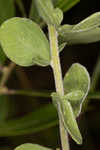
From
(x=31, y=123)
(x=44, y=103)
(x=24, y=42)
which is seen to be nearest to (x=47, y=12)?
(x=24, y=42)

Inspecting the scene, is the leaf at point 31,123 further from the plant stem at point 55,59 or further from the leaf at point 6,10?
the plant stem at point 55,59

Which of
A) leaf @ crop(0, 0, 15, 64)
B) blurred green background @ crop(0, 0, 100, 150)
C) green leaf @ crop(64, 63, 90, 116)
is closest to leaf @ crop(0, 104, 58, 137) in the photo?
blurred green background @ crop(0, 0, 100, 150)

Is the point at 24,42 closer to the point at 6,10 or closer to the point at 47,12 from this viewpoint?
the point at 47,12

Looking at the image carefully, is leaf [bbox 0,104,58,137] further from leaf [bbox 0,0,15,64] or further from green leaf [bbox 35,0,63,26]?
green leaf [bbox 35,0,63,26]

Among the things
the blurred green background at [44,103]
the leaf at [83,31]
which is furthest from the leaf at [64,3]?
the blurred green background at [44,103]

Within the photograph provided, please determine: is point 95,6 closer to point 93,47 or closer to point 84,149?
point 93,47

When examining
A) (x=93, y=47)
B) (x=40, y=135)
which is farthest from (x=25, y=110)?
(x=93, y=47)
